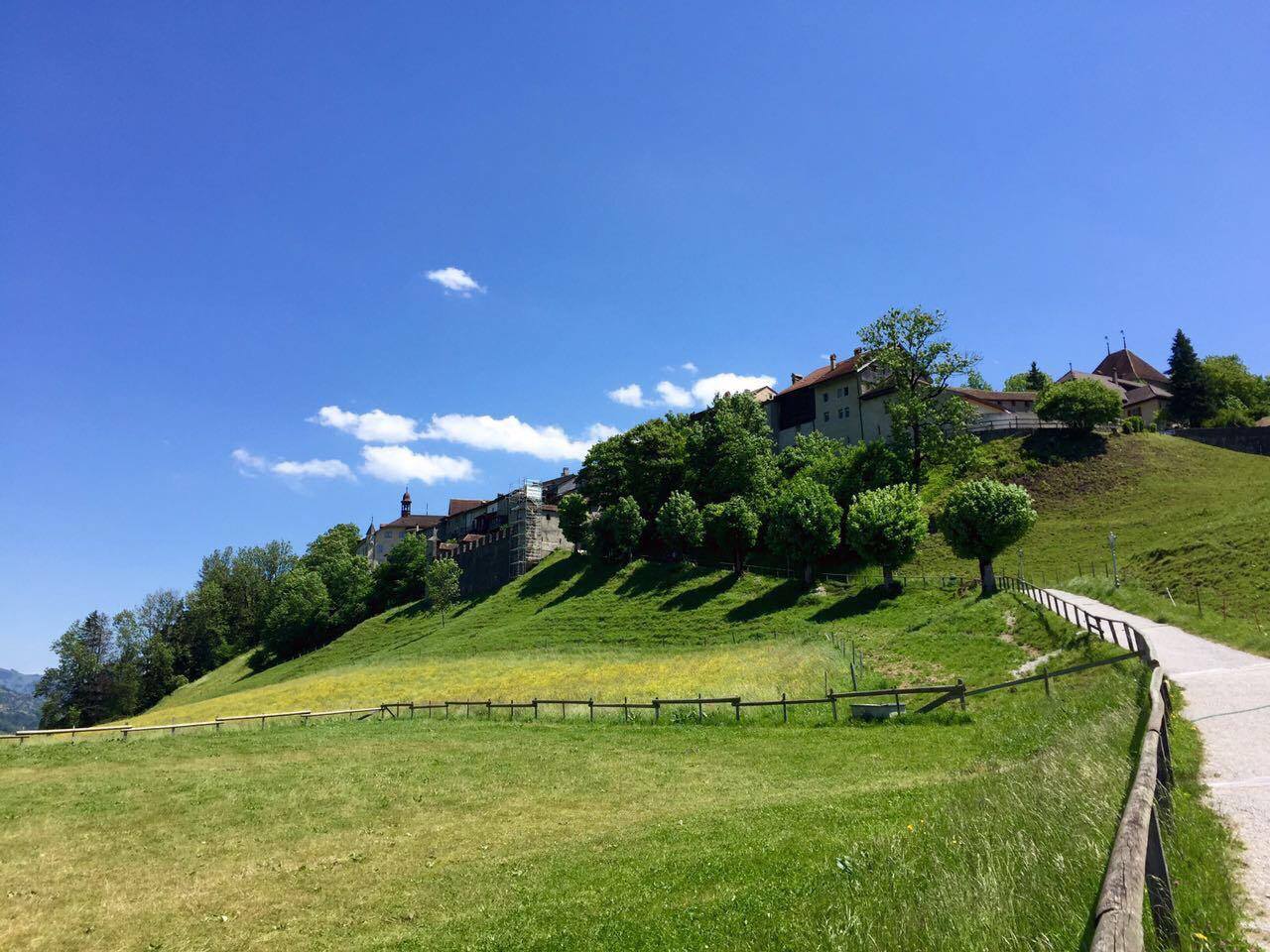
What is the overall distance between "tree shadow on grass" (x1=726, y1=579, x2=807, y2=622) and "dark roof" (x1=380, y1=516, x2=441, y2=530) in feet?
358

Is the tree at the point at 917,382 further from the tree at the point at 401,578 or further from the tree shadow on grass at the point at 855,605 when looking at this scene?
the tree at the point at 401,578

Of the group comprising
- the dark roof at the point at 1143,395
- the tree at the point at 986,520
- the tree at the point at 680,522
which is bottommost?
the tree at the point at 986,520

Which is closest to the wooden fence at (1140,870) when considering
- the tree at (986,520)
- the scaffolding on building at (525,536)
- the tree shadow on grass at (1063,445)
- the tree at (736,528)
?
the tree at (986,520)

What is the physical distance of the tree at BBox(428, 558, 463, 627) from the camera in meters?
90.1

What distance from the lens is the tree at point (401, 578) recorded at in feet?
340

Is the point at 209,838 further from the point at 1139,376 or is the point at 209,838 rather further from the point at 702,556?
the point at 1139,376

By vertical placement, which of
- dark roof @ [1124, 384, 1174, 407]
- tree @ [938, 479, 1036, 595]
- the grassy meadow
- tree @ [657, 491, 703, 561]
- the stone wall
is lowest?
the grassy meadow

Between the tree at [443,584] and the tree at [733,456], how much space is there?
33.4 meters

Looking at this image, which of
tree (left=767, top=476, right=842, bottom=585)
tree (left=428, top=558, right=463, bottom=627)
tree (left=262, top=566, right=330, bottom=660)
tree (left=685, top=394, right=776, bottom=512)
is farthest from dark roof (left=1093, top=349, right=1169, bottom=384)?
tree (left=262, top=566, right=330, bottom=660)

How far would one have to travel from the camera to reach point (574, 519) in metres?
86.8

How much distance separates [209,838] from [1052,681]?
26.5m

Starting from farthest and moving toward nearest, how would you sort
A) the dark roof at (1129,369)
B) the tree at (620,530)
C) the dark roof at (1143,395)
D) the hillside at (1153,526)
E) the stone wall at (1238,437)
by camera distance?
the dark roof at (1129,369) < the dark roof at (1143,395) < the tree at (620,530) < the stone wall at (1238,437) < the hillside at (1153,526)

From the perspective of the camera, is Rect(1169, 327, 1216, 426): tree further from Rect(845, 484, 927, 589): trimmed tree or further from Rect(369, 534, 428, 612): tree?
Rect(369, 534, 428, 612): tree

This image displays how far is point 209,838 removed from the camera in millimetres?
15625
